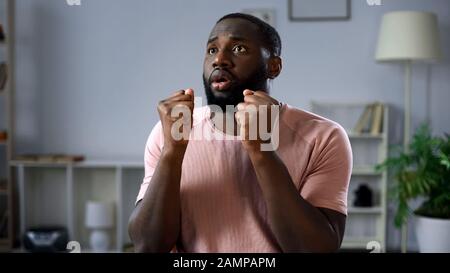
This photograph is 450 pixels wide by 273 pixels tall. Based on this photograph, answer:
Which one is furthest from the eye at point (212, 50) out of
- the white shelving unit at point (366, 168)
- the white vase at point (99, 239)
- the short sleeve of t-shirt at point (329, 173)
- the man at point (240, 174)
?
the white shelving unit at point (366, 168)

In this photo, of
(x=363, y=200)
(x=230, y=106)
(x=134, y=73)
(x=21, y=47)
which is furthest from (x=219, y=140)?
(x=363, y=200)

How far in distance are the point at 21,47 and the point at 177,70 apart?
68 centimetres

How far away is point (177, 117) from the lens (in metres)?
0.40

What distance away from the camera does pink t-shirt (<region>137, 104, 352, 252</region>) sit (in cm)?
42

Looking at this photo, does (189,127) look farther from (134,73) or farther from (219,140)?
(134,73)

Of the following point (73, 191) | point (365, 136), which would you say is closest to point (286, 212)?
point (73, 191)

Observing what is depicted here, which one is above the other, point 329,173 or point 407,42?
point 407,42

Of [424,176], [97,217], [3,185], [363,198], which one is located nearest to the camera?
[97,217]

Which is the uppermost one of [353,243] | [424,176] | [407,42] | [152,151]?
[407,42]

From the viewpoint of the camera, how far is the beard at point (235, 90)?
1.38ft

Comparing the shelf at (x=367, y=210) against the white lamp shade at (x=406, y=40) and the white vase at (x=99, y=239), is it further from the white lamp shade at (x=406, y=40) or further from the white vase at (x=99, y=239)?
the white vase at (x=99, y=239)

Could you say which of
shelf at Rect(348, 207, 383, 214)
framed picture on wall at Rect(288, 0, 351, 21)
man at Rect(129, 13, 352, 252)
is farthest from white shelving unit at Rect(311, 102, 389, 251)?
man at Rect(129, 13, 352, 252)

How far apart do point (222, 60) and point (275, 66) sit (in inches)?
2.1

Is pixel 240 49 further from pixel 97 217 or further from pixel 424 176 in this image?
pixel 424 176
